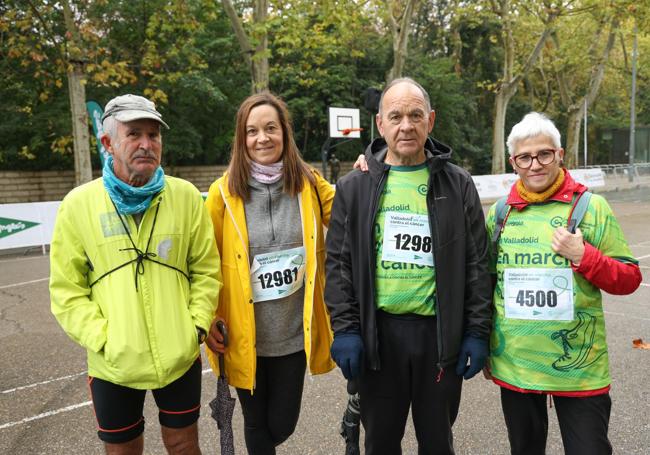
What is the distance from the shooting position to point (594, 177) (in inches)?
852

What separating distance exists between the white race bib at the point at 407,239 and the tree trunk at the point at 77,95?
12.8 metres

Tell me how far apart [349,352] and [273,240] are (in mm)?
674

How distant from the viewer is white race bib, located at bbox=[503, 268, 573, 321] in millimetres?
2246

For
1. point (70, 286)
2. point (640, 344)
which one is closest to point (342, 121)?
point (640, 344)

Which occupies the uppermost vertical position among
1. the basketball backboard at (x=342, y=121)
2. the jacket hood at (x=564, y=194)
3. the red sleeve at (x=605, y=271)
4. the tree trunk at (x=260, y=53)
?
the tree trunk at (x=260, y=53)

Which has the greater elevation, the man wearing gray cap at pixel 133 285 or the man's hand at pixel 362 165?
the man's hand at pixel 362 165

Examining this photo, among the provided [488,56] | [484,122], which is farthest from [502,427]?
[484,122]

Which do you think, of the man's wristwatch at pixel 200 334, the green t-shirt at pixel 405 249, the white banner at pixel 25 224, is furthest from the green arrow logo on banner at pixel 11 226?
the green t-shirt at pixel 405 249

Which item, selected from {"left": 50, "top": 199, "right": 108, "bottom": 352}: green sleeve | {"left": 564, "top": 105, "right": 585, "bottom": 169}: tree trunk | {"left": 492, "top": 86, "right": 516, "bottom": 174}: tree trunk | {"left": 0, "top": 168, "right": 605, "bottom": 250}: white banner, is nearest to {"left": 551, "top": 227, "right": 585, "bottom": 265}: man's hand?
{"left": 50, "top": 199, "right": 108, "bottom": 352}: green sleeve

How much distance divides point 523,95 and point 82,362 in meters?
35.6

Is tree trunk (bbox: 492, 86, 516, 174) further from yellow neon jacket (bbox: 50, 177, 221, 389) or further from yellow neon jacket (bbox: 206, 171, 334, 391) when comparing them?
yellow neon jacket (bbox: 50, 177, 221, 389)

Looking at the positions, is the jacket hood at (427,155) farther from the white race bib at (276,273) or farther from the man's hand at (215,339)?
the man's hand at (215,339)

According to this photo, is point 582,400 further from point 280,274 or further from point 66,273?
point 66,273

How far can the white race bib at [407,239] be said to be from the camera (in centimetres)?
229
